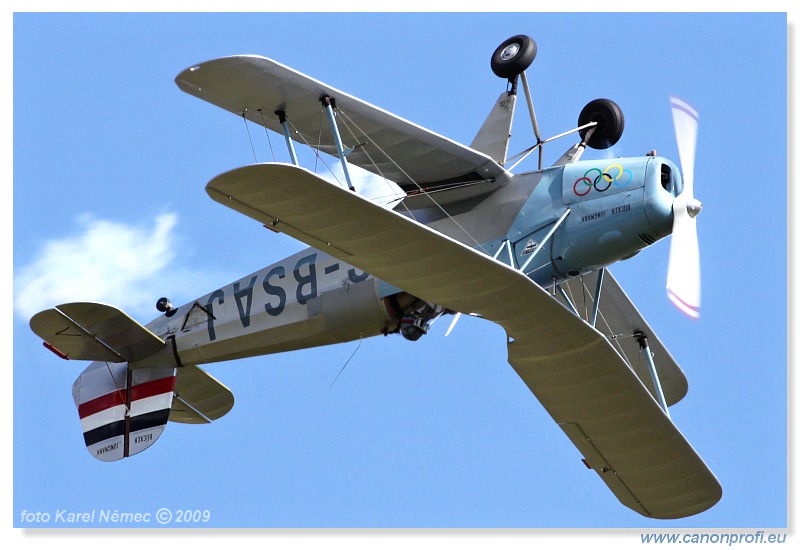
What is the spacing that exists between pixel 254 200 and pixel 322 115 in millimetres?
2557

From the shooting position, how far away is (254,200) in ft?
48.4

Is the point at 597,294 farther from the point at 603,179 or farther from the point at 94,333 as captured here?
the point at 94,333

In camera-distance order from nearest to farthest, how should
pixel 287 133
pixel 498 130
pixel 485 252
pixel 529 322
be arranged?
pixel 529 322
pixel 287 133
pixel 485 252
pixel 498 130

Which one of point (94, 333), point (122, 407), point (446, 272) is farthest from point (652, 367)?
point (94, 333)

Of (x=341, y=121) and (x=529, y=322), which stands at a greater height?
(x=341, y=121)

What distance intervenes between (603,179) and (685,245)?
3.98 ft

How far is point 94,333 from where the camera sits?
19281mm

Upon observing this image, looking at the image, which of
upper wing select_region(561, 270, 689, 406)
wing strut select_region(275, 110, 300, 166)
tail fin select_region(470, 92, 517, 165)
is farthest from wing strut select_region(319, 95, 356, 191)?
upper wing select_region(561, 270, 689, 406)

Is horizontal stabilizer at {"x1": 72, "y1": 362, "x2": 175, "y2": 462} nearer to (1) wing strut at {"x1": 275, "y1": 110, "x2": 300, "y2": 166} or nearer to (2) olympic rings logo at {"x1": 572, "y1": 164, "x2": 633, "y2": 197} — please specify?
(1) wing strut at {"x1": 275, "y1": 110, "x2": 300, "y2": 166}

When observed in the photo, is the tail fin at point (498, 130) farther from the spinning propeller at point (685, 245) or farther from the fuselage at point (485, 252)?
the spinning propeller at point (685, 245)

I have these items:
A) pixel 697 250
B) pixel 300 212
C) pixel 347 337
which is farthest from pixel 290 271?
pixel 697 250

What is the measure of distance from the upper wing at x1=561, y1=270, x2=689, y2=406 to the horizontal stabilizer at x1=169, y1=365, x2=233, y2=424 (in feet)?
16.6

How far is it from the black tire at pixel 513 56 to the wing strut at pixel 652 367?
4079 mm

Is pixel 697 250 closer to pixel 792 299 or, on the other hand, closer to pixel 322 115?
pixel 792 299
